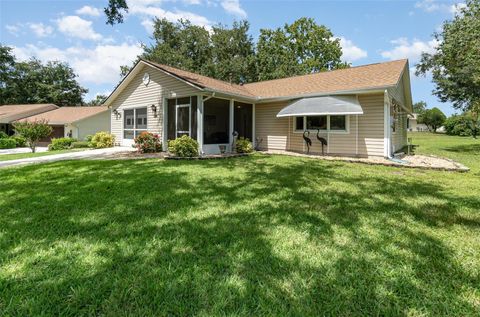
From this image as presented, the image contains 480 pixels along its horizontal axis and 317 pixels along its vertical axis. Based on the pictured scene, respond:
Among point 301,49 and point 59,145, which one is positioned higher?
point 301,49

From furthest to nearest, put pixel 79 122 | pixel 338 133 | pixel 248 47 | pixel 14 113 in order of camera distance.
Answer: pixel 248 47, pixel 14 113, pixel 79 122, pixel 338 133

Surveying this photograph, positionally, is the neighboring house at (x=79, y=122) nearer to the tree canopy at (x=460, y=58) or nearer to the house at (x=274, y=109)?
the house at (x=274, y=109)

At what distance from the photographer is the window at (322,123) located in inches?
499

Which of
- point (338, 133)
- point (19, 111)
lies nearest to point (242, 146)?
point (338, 133)

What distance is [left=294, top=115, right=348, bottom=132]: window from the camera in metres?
12.7

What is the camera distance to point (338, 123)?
1280cm

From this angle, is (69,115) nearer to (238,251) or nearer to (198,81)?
(198,81)

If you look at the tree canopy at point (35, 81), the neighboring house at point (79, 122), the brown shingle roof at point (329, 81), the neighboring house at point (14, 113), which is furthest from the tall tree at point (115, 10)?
the tree canopy at point (35, 81)

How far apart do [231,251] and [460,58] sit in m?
19.4

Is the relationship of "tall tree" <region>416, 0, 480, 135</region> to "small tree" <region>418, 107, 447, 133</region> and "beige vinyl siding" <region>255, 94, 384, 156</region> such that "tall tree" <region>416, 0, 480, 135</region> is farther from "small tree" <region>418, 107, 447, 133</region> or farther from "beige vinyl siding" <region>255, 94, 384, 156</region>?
"small tree" <region>418, 107, 447, 133</region>

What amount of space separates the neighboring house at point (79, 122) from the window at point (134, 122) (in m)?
13.5

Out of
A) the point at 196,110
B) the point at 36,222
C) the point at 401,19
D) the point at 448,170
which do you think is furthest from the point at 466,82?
the point at 36,222

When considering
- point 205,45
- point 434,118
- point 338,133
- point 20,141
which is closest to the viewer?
point 338,133

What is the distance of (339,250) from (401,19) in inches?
649
